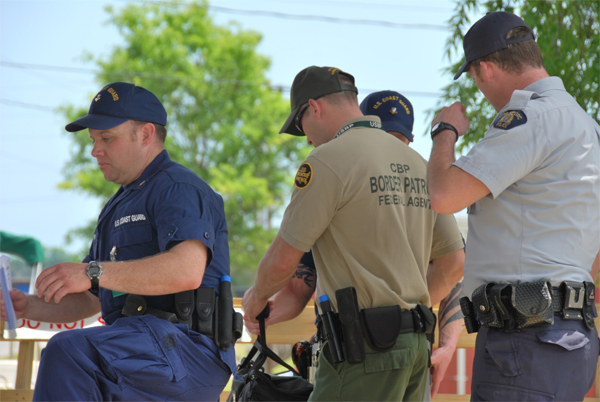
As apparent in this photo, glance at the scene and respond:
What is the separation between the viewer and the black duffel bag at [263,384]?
9.80 feet

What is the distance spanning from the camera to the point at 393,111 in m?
3.71

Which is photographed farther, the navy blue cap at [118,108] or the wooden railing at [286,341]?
the wooden railing at [286,341]

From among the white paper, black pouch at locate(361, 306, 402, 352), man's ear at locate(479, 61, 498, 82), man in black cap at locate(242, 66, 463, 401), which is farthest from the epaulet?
the white paper

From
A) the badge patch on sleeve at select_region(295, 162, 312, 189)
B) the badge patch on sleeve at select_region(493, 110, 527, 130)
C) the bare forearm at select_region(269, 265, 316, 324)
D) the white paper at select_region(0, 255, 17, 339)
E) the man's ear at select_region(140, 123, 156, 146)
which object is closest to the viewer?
the badge patch on sleeve at select_region(493, 110, 527, 130)


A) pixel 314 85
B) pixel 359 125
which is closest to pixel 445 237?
pixel 359 125

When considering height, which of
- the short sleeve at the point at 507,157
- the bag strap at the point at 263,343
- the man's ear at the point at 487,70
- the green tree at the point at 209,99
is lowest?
the bag strap at the point at 263,343

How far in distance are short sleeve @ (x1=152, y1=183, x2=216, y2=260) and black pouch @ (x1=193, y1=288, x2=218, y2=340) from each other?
0.24 m

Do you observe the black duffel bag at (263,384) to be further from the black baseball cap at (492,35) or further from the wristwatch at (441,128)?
the black baseball cap at (492,35)

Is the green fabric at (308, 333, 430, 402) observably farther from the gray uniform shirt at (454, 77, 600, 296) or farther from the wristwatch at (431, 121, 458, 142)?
the wristwatch at (431, 121, 458, 142)

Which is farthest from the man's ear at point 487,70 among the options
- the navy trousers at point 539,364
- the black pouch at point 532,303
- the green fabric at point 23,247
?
the green fabric at point 23,247

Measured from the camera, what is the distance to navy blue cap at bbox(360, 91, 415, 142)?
367 centimetres

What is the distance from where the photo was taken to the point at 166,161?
310 centimetres

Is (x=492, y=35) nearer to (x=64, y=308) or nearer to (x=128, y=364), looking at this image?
(x=128, y=364)

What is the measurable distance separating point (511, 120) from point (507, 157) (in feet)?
0.52
